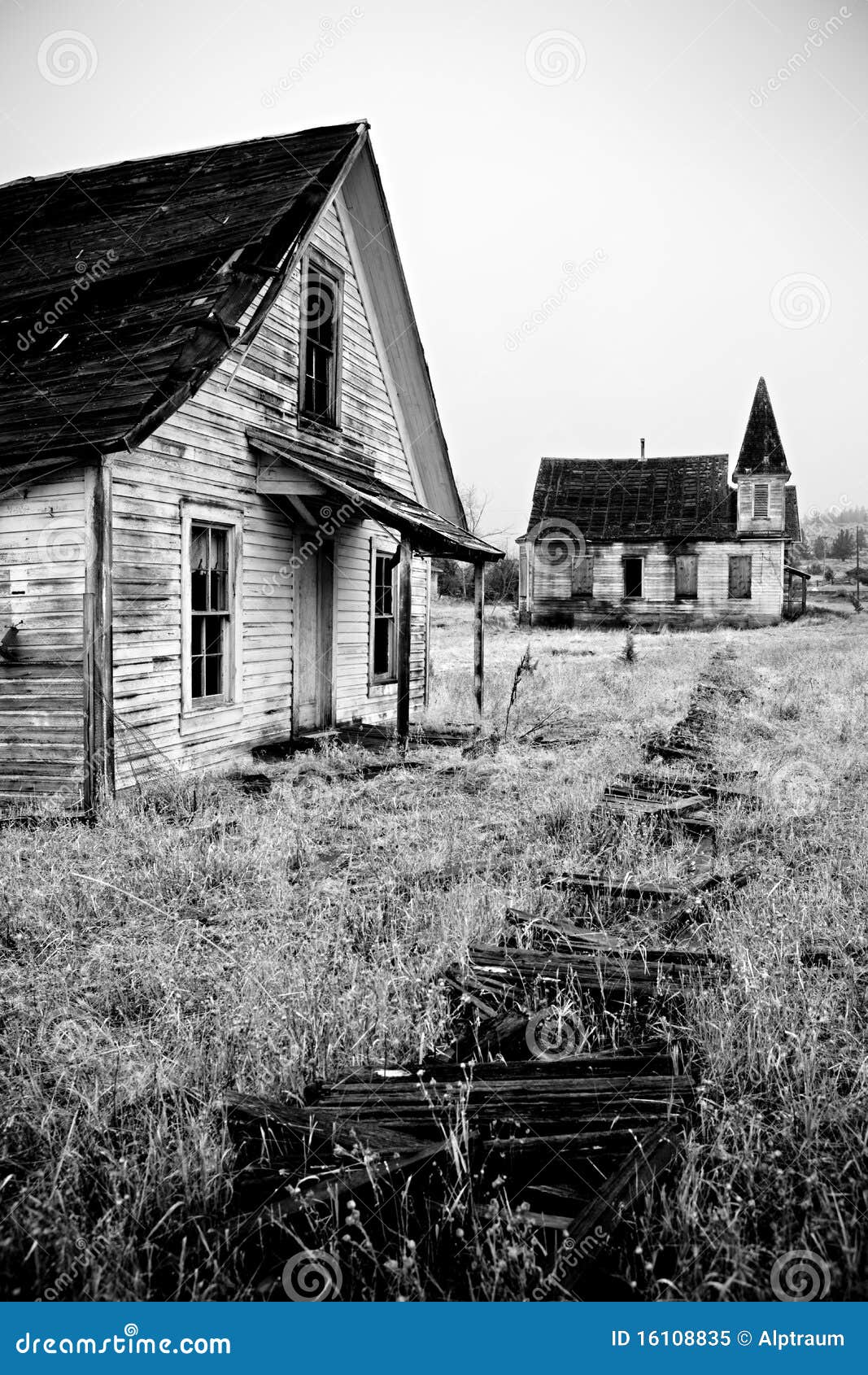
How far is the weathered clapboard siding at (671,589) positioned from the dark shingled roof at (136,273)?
2508cm

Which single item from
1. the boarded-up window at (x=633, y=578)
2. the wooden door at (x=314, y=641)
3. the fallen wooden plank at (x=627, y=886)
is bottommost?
the fallen wooden plank at (x=627, y=886)

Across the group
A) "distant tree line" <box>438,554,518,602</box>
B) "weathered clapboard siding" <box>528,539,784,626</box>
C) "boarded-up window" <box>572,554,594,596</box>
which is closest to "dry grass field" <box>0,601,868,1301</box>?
"weathered clapboard siding" <box>528,539,784,626</box>

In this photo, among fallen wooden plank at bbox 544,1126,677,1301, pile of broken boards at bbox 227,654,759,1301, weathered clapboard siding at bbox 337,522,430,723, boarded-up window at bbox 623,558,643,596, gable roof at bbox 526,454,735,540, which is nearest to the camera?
fallen wooden plank at bbox 544,1126,677,1301

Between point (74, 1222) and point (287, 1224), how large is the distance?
0.54 m

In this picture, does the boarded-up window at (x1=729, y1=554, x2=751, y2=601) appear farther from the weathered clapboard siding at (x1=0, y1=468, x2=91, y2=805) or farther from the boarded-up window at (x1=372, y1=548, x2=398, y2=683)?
the weathered clapboard siding at (x1=0, y1=468, x2=91, y2=805)

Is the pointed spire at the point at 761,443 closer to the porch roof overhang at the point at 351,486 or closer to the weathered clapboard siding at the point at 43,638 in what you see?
the porch roof overhang at the point at 351,486

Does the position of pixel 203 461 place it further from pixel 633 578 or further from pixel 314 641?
pixel 633 578

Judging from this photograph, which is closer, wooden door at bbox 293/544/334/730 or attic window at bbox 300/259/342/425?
attic window at bbox 300/259/342/425

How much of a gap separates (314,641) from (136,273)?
4317 millimetres

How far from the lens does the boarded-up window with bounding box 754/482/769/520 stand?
32.7 m

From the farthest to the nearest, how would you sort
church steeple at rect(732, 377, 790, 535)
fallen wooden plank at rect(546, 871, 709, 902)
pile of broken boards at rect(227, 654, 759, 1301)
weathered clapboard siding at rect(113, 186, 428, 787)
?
church steeple at rect(732, 377, 790, 535) → weathered clapboard siding at rect(113, 186, 428, 787) → fallen wooden plank at rect(546, 871, 709, 902) → pile of broken boards at rect(227, 654, 759, 1301)

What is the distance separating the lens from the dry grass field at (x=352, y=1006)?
217 cm

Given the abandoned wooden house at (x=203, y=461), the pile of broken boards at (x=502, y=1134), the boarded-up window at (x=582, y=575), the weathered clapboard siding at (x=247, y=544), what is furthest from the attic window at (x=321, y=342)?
the boarded-up window at (x=582, y=575)

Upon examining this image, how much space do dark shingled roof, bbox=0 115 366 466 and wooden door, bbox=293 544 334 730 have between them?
3.13m
